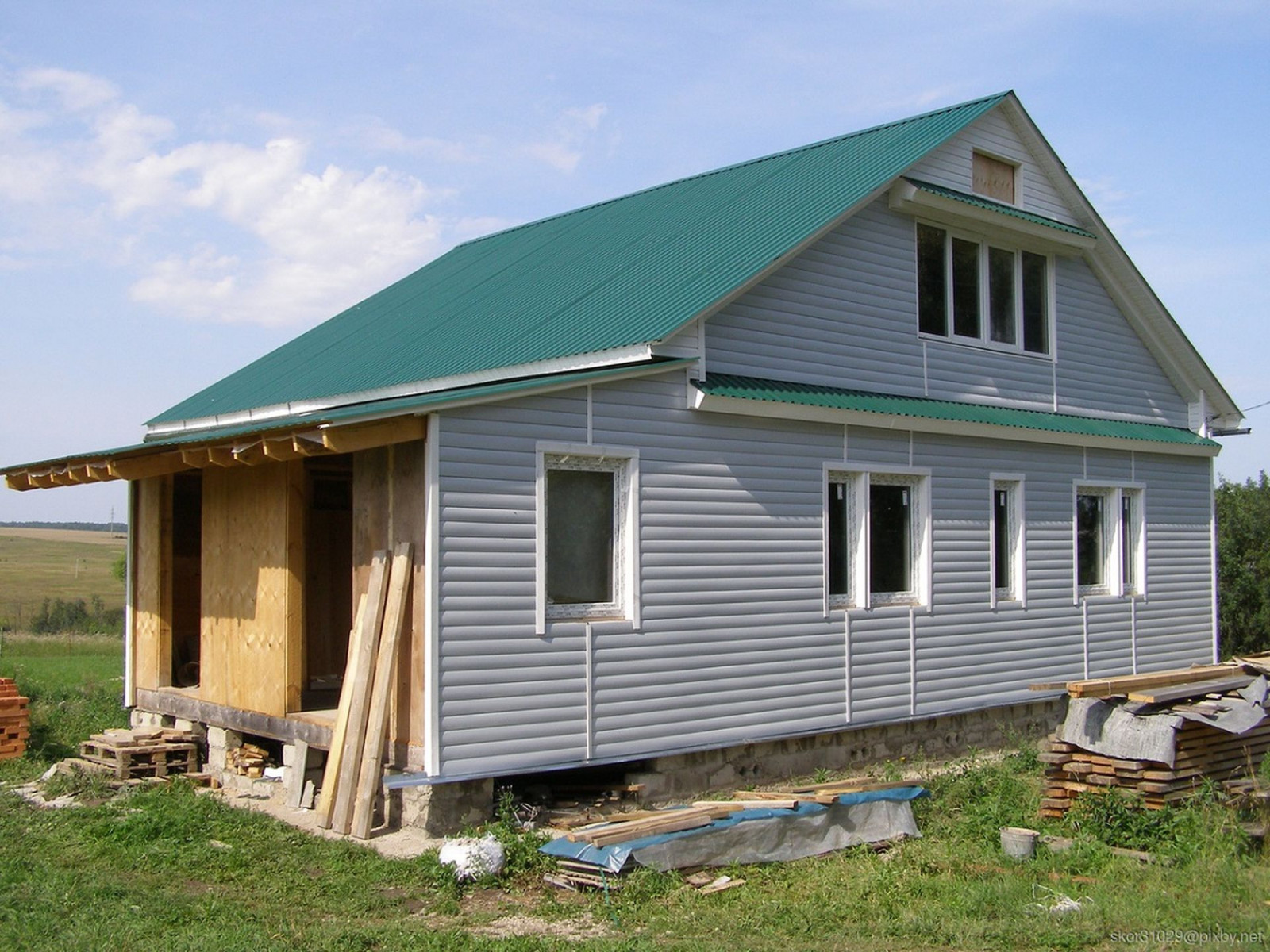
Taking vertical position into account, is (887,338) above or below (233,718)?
above

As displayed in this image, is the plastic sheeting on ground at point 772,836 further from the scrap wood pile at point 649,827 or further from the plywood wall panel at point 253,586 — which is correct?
the plywood wall panel at point 253,586

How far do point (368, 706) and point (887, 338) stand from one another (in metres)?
6.93

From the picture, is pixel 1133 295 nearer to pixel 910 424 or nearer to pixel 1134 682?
pixel 910 424

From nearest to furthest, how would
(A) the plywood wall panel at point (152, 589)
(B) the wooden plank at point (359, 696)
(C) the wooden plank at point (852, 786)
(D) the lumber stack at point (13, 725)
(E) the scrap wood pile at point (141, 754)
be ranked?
(B) the wooden plank at point (359, 696) < (C) the wooden plank at point (852, 786) < (E) the scrap wood pile at point (141, 754) < (D) the lumber stack at point (13, 725) < (A) the plywood wall panel at point (152, 589)

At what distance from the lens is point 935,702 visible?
1416 cm

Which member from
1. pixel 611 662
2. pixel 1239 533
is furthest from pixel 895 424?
pixel 1239 533

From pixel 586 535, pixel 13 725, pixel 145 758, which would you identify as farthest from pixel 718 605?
pixel 13 725

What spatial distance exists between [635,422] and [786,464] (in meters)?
2.01

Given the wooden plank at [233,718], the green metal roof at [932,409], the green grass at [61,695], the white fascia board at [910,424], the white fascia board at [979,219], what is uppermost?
the white fascia board at [979,219]

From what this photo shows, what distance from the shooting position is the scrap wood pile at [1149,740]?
1027 centimetres

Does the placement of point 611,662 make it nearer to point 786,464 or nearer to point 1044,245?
point 786,464

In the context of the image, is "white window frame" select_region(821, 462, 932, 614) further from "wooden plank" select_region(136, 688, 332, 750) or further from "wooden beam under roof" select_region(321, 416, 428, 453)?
"wooden plank" select_region(136, 688, 332, 750)

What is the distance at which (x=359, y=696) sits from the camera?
413 inches

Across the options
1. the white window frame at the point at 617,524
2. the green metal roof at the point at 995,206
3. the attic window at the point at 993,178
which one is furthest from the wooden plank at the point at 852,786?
the attic window at the point at 993,178
